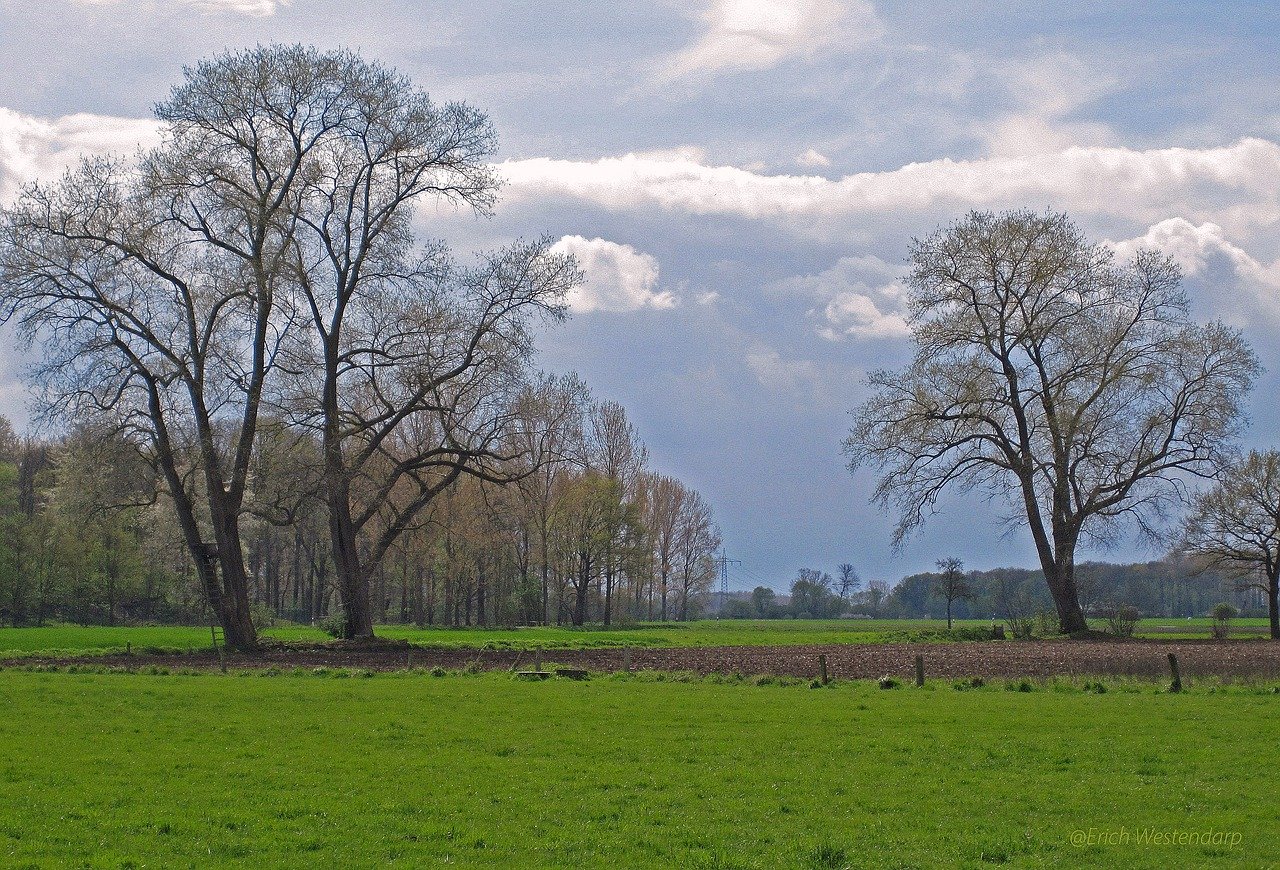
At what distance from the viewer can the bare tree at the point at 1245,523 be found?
5631cm

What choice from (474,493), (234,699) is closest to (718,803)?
(234,699)

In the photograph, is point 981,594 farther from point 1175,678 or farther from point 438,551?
point 1175,678

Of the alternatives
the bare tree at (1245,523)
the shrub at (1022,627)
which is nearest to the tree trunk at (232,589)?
the shrub at (1022,627)

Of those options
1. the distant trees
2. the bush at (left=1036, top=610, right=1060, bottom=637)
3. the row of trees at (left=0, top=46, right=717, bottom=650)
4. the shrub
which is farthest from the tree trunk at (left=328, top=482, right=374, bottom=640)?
the distant trees

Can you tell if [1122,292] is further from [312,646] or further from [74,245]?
[74,245]

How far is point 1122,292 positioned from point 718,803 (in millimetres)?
46518

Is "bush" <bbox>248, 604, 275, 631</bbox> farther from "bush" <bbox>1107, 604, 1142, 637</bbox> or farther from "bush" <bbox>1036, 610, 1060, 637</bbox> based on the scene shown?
"bush" <bbox>1107, 604, 1142, 637</bbox>

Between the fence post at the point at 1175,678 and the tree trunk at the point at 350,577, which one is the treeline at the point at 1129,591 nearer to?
the tree trunk at the point at 350,577

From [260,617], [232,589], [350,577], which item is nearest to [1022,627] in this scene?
[350,577]

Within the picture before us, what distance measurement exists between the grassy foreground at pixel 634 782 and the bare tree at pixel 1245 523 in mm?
39661

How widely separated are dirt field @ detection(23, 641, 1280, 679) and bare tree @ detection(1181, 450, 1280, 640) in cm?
1625

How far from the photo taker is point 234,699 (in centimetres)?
2258

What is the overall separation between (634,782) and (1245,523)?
54.8m

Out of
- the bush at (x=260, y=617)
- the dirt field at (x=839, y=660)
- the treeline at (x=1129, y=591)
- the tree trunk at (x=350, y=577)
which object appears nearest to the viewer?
the dirt field at (x=839, y=660)
